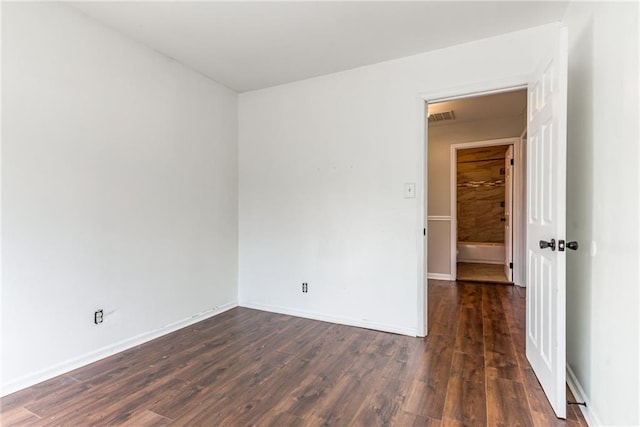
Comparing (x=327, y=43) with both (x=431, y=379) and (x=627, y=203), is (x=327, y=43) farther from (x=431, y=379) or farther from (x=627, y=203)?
(x=431, y=379)

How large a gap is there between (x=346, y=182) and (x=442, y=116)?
2.22 m

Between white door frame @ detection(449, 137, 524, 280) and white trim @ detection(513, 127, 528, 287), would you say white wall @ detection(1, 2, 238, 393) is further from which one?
white trim @ detection(513, 127, 528, 287)

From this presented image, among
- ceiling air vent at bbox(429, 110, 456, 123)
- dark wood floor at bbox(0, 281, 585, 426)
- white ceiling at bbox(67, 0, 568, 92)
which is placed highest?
white ceiling at bbox(67, 0, 568, 92)

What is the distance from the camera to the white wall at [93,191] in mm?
1923

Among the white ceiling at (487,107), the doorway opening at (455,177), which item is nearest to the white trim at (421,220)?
the white ceiling at (487,107)

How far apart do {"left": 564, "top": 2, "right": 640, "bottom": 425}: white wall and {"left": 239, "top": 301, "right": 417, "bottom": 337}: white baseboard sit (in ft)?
3.88

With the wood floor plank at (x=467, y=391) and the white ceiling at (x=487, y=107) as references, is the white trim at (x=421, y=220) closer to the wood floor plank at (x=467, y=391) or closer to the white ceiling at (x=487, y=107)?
the wood floor plank at (x=467, y=391)

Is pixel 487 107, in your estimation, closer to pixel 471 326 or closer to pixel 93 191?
pixel 471 326

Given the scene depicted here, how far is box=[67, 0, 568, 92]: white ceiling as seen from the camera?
2.12 meters

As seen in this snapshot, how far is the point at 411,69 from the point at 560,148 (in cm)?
155

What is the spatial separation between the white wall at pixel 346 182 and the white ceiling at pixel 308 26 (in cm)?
23

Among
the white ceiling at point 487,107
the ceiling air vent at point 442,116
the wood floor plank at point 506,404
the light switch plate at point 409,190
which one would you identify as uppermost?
the white ceiling at point 487,107

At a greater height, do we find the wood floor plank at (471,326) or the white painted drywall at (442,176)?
the white painted drywall at (442,176)

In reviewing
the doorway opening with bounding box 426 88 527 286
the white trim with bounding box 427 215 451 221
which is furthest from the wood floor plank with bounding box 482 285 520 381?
the white trim with bounding box 427 215 451 221
